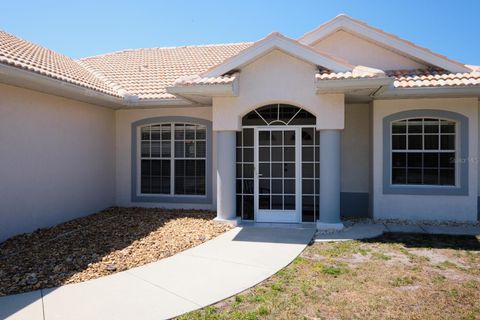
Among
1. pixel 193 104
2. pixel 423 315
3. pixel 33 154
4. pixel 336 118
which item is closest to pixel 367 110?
pixel 336 118

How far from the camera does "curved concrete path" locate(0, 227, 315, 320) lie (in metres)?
4.89

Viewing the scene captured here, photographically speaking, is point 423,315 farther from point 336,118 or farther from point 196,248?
point 336,118

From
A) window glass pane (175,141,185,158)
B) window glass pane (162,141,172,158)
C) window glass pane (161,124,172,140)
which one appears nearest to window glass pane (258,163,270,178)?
window glass pane (175,141,185,158)

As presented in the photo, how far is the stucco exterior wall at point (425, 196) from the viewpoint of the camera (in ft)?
34.6

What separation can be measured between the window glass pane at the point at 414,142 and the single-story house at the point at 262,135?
31 millimetres

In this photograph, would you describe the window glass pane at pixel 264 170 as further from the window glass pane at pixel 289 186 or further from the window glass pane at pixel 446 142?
the window glass pane at pixel 446 142

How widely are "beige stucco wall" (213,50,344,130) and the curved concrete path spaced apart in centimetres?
376

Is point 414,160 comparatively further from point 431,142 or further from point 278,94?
point 278,94

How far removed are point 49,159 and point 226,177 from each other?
198 inches

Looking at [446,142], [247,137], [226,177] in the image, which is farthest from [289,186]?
[446,142]

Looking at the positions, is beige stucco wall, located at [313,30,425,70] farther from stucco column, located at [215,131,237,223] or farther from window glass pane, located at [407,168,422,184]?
stucco column, located at [215,131,237,223]

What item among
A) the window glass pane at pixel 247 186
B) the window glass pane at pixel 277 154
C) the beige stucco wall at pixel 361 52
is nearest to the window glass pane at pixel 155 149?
the window glass pane at pixel 247 186

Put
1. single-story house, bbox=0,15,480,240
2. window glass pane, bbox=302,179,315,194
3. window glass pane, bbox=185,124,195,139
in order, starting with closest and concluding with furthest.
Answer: single-story house, bbox=0,15,480,240, window glass pane, bbox=302,179,315,194, window glass pane, bbox=185,124,195,139

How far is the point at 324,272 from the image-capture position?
6.46m
